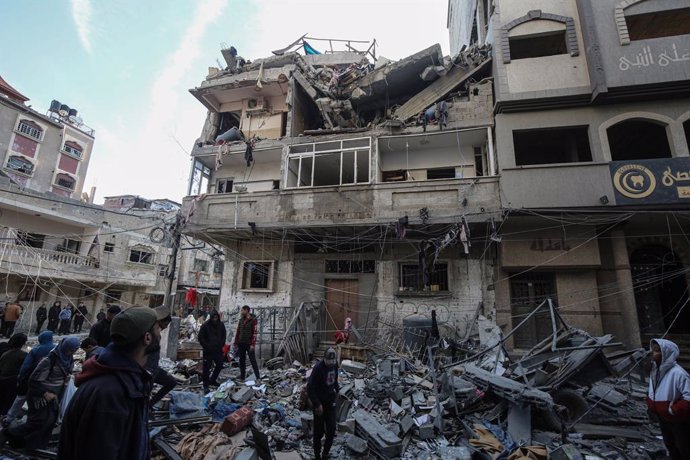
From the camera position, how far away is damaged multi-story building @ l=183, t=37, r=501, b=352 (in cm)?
1175

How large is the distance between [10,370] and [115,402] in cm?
530

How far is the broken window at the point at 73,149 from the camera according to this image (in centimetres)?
3597

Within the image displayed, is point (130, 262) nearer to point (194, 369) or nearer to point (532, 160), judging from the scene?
point (194, 369)

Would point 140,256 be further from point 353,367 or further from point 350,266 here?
point 353,367

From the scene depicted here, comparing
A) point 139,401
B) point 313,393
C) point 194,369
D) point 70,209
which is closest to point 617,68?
point 313,393

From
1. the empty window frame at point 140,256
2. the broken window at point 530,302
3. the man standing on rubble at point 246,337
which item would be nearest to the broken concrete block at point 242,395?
the man standing on rubble at point 246,337

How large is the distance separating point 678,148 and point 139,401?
559 inches

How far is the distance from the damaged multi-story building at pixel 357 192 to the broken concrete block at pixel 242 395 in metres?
4.59

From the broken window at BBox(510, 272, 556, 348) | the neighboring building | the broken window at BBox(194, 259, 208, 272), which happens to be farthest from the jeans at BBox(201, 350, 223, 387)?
the neighboring building

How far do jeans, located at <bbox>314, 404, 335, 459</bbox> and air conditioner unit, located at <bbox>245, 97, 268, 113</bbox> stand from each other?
14912 mm

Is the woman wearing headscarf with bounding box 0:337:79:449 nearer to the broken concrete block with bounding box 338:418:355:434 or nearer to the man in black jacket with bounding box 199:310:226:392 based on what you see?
the man in black jacket with bounding box 199:310:226:392

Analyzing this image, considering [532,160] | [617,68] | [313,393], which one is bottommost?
[313,393]

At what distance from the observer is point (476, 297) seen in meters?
11.7

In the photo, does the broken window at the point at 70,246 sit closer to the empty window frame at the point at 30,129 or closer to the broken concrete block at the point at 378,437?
the empty window frame at the point at 30,129
